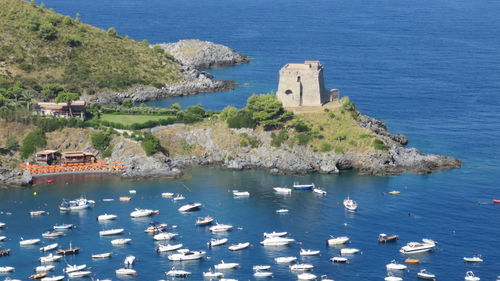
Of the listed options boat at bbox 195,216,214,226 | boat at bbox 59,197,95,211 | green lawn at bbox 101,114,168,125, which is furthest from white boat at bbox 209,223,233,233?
green lawn at bbox 101,114,168,125

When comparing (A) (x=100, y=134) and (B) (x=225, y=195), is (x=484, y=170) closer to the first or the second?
(B) (x=225, y=195)

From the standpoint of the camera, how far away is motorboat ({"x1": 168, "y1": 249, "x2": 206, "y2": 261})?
135625 mm

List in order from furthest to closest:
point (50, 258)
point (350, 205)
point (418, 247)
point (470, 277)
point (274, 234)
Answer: point (350, 205)
point (274, 234)
point (418, 247)
point (50, 258)
point (470, 277)

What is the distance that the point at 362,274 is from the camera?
5153 inches

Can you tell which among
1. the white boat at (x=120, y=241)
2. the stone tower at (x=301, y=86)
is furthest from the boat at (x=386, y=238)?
the stone tower at (x=301, y=86)

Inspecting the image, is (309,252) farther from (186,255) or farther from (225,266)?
(186,255)

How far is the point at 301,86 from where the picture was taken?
192 meters

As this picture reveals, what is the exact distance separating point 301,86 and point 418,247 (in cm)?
6094

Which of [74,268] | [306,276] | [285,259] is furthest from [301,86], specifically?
[74,268]

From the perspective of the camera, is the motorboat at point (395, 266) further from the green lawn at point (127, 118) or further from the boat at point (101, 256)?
the green lawn at point (127, 118)

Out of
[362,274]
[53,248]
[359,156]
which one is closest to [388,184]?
[359,156]

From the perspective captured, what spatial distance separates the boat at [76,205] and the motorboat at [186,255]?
27.0 m

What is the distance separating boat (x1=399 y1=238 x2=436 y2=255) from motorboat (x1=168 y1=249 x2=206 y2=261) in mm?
29310

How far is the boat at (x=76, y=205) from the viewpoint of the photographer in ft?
515
